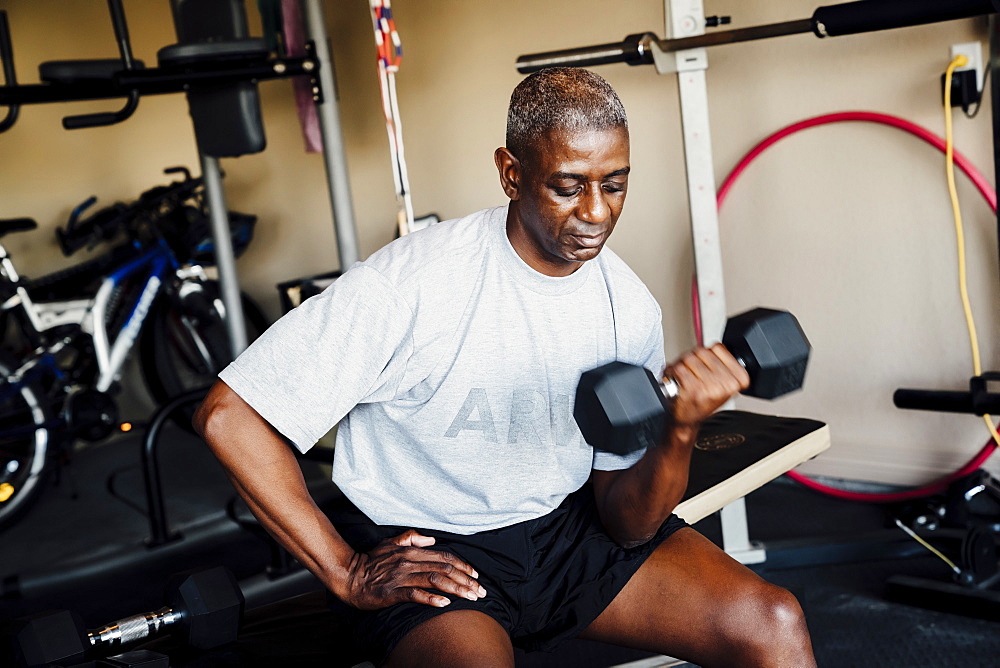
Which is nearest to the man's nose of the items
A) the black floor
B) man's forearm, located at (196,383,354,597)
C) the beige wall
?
man's forearm, located at (196,383,354,597)

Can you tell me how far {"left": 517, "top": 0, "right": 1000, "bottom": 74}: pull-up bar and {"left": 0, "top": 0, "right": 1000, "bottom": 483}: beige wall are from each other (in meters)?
0.58

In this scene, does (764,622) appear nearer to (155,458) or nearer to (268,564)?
(268,564)

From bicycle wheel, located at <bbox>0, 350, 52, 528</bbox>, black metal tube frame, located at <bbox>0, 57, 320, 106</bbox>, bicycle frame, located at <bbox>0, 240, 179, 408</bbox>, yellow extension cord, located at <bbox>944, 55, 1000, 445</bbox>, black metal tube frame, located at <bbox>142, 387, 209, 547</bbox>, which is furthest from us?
bicycle frame, located at <bbox>0, 240, 179, 408</bbox>

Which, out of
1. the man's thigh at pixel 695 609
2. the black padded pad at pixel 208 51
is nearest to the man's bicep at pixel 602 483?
the man's thigh at pixel 695 609

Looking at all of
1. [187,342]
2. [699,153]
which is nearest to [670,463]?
[699,153]

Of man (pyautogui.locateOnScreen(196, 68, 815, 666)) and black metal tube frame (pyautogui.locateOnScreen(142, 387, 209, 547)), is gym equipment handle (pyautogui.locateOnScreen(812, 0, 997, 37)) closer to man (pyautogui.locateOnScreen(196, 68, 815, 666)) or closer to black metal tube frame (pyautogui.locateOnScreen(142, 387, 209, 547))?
man (pyautogui.locateOnScreen(196, 68, 815, 666))

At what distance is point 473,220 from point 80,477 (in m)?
2.80

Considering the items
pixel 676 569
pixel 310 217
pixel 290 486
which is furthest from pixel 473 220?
pixel 310 217

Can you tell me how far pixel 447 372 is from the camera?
1377 mm

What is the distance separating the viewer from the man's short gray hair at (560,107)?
1.30 metres

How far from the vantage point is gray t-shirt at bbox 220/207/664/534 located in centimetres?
130

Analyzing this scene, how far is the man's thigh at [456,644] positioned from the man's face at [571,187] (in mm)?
523

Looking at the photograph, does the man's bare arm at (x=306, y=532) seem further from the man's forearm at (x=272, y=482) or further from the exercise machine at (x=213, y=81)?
the exercise machine at (x=213, y=81)

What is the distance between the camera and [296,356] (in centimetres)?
130
